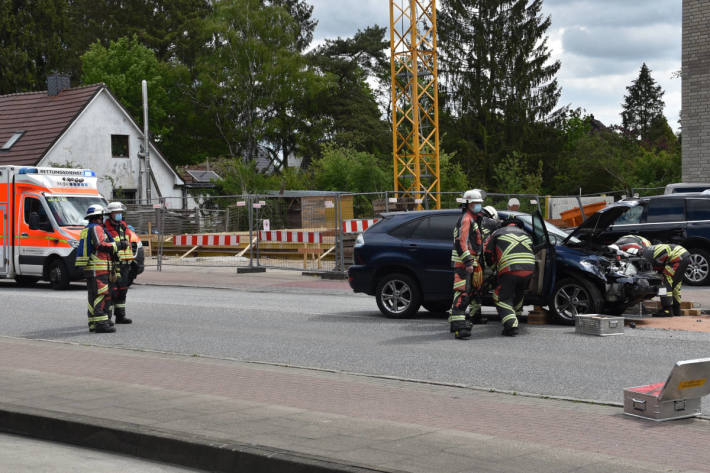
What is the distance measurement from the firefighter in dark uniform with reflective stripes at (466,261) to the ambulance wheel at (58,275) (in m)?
12.1

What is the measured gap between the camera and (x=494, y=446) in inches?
237

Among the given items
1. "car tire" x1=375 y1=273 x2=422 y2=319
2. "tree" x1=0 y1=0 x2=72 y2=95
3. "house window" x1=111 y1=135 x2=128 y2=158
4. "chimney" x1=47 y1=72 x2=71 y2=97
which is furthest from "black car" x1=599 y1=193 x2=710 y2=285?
"tree" x1=0 y1=0 x2=72 y2=95

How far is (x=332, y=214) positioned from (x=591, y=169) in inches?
1715

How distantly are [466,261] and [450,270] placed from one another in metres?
2.06

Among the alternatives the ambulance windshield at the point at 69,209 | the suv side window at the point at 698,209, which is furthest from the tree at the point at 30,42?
the suv side window at the point at 698,209

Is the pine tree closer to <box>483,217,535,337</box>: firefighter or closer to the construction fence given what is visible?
the construction fence

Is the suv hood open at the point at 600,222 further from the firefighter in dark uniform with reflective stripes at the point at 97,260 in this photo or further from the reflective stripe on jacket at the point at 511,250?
the firefighter in dark uniform with reflective stripes at the point at 97,260

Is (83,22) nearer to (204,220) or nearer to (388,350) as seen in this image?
(204,220)

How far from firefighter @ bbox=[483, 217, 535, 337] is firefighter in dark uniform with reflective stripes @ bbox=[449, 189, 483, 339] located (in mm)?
249

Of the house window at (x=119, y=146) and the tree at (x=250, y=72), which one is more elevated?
the tree at (x=250, y=72)

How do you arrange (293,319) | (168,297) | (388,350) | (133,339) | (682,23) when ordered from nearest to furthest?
(388,350), (133,339), (293,319), (168,297), (682,23)

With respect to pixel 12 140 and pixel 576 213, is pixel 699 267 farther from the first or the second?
pixel 12 140

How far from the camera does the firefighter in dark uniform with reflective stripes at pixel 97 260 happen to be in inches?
514

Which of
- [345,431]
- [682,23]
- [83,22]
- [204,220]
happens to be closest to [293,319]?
[345,431]
